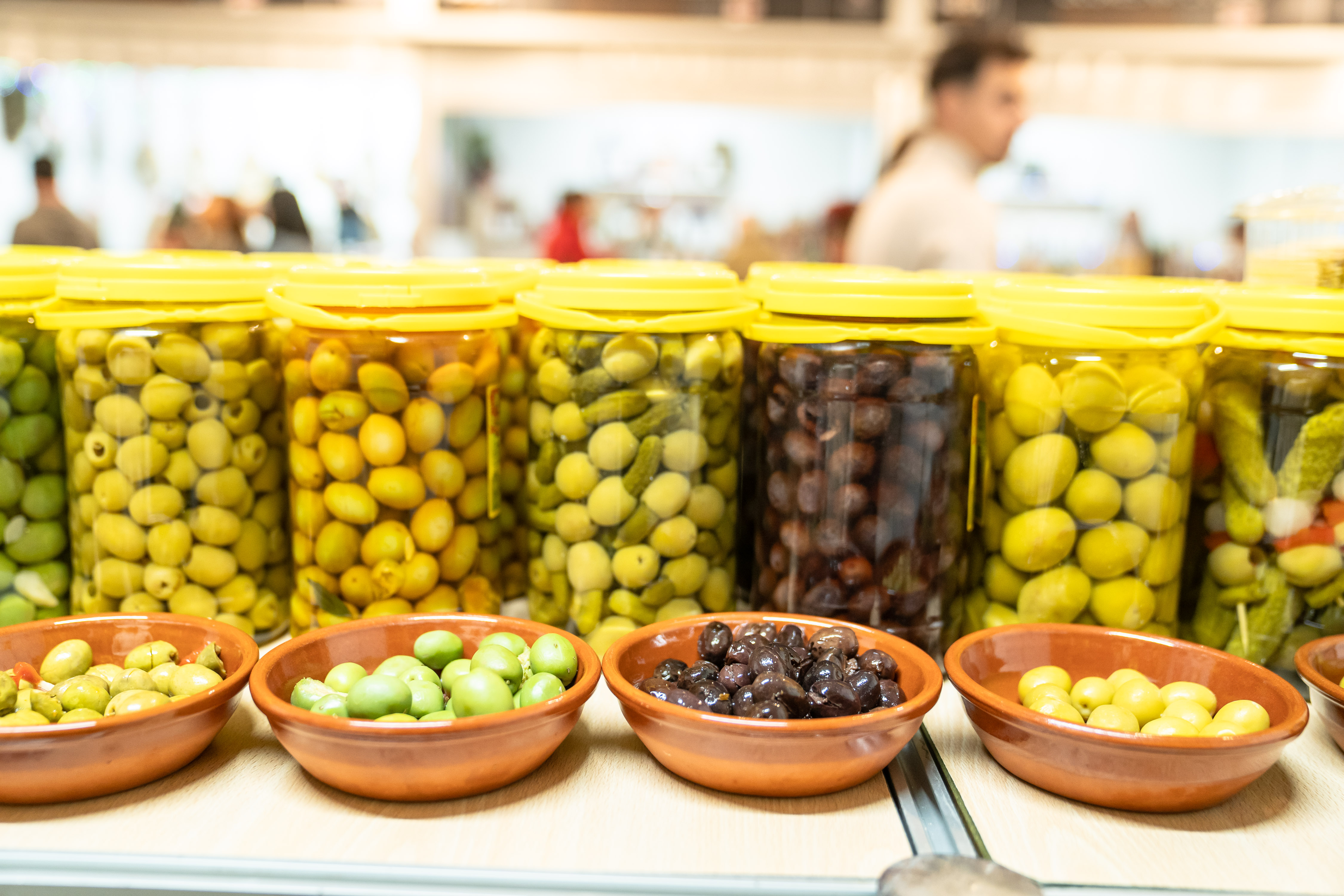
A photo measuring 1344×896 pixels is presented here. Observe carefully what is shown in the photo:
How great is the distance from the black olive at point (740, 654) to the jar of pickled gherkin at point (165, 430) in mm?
532

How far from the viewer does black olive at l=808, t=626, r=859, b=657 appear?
813 millimetres

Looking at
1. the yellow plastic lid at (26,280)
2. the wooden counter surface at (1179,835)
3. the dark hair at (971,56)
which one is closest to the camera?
the wooden counter surface at (1179,835)

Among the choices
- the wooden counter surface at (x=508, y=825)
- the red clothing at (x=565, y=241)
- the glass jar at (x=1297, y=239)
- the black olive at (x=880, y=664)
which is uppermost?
the red clothing at (x=565, y=241)

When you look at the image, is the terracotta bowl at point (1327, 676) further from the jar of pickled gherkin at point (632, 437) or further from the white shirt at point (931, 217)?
the white shirt at point (931, 217)

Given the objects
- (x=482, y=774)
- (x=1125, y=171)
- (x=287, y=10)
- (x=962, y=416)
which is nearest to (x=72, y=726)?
→ (x=482, y=774)

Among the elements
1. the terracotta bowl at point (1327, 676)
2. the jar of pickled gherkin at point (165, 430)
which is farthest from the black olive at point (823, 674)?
the jar of pickled gherkin at point (165, 430)

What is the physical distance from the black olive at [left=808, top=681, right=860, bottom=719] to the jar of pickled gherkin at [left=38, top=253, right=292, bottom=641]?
2.04ft

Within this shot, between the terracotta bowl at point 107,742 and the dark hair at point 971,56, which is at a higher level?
the dark hair at point 971,56

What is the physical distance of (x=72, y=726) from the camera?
67cm

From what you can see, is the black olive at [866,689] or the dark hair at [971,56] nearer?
the black olive at [866,689]

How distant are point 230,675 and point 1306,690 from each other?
1003mm

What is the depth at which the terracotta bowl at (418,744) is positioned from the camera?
68 cm

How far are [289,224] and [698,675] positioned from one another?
3.14m

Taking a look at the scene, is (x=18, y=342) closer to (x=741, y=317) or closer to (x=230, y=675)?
(x=230, y=675)
